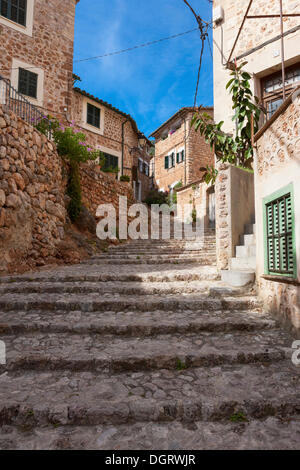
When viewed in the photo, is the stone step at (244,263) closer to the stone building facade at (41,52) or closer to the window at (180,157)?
the stone building facade at (41,52)

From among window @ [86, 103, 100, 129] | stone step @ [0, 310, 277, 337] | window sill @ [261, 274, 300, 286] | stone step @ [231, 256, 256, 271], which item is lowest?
stone step @ [0, 310, 277, 337]

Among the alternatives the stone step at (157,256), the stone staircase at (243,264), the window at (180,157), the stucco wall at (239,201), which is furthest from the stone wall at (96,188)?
the window at (180,157)

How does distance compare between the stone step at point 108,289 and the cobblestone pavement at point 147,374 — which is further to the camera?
the stone step at point 108,289

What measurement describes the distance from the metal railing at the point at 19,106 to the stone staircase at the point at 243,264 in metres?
5.79

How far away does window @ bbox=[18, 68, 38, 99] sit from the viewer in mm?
11148

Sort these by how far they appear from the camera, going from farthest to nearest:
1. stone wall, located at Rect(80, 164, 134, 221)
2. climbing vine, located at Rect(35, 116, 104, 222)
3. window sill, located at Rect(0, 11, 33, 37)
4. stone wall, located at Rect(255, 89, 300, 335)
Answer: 1. window sill, located at Rect(0, 11, 33, 37)
2. stone wall, located at Rect(80, 164, 134, 221)
3. climbing vine, located at Rect(35, 116, 104, 222)
4. stone wall, located at Rect(255, 89, 300, 335)

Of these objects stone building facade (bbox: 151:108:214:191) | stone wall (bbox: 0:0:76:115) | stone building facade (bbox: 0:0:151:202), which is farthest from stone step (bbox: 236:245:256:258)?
stone building facade (bbox: 151:108:214:191)

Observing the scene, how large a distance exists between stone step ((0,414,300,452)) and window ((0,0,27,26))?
15041 mm

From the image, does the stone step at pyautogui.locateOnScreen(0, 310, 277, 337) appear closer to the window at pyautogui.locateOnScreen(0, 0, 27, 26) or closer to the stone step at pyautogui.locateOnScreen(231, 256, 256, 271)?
A: the stone step at pyautogui.locateOnScreen(231, 256, 256, 271)

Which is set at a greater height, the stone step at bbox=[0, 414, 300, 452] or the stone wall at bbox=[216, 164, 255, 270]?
the stone wall at bbox=[216, 164, 255, 270]

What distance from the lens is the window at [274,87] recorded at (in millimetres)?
6334

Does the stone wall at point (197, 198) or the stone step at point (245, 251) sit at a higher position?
the stone wall at point (197, 198)

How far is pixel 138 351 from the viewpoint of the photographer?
2.41 metres

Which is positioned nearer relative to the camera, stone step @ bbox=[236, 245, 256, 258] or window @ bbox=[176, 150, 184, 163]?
stone step @ bbox=[236, 245, 256, 258]
